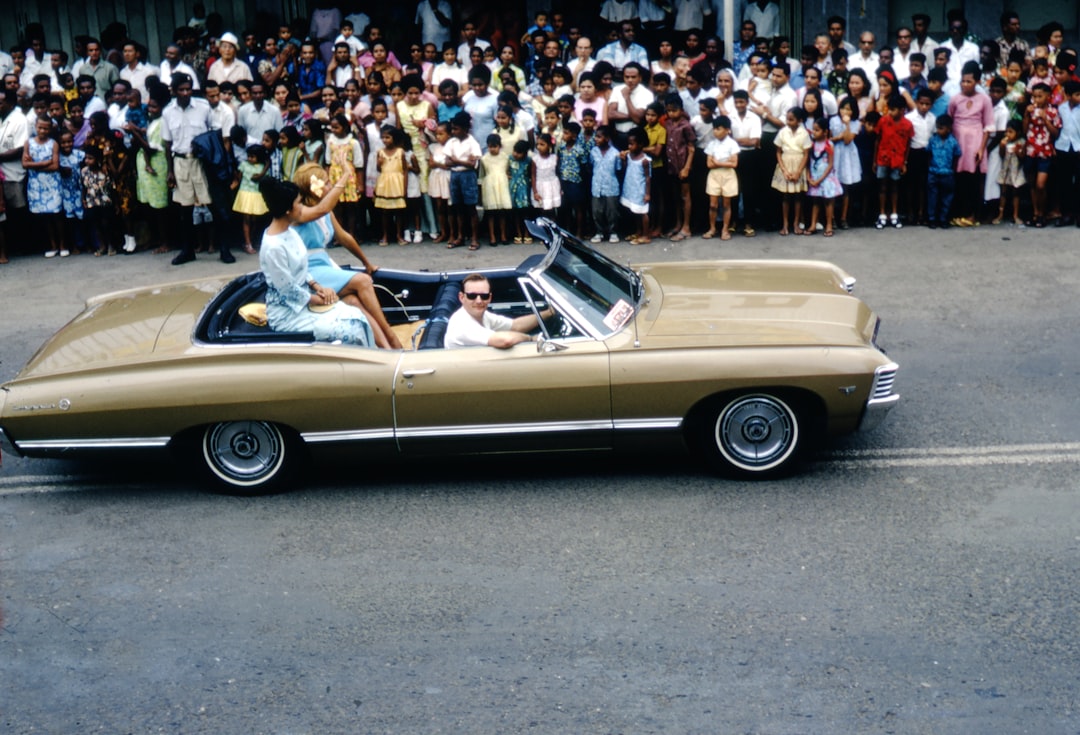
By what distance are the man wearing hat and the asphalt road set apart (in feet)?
25.4

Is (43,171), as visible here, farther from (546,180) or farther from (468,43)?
(546,180)

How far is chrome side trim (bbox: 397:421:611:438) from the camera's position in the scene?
6922 mm

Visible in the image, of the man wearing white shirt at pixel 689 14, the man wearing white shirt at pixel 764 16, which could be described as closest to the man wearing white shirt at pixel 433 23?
the man wearing white shirt at pixel 689 14

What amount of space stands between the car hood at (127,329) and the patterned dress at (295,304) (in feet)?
1.79

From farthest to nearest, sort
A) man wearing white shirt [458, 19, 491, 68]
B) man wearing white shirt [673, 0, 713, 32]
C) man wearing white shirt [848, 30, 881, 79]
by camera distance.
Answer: man wearing white shirt [673, 0, 713, 32] < man wearing white shirt [458, 19, 491, 68] < man wearing white shirt [848, 30, 881, 79]

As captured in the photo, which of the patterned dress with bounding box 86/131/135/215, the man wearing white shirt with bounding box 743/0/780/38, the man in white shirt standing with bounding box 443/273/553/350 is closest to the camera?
the man in white shirt standing with bounding box 443/273/553/350

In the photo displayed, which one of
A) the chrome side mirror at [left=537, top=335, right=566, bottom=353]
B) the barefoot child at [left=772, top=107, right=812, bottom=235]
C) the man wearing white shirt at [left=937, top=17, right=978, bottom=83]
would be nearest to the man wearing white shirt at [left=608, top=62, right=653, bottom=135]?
the barefoot child at [left=772, top=107, right=812, bottom=235]

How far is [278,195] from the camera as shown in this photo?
7332 millimetres

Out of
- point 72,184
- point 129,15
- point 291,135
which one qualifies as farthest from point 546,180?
point 129,15

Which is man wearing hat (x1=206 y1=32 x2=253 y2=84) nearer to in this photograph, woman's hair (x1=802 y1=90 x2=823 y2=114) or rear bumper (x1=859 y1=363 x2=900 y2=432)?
woman's hair (x1=802 y1=90 x2=823 y2=114)

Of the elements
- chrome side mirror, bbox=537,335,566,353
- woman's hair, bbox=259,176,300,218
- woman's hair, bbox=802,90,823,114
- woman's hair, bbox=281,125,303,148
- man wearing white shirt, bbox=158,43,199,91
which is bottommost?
chrome side mirror, bbox=537,335,566,353

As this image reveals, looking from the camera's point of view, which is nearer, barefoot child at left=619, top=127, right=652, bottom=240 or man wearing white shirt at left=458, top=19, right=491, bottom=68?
barefoot child at left=619, top=127, right=652, bottom=240

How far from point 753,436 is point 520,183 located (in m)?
6.50

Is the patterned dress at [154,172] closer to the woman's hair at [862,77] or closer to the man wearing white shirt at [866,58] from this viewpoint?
the woman's hair at [862,77]
